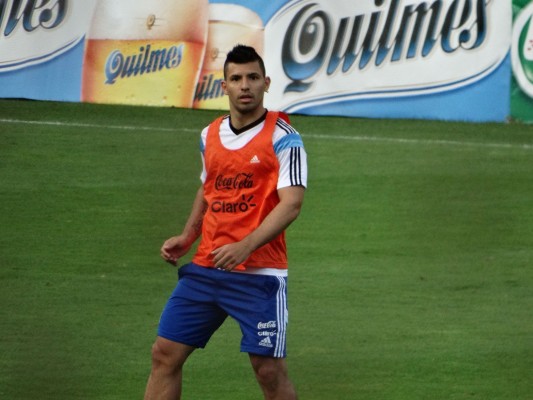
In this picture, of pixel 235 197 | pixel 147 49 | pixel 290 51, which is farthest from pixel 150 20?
pixel 235 197

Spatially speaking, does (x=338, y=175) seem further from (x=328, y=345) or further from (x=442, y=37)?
(x=328, y=345)

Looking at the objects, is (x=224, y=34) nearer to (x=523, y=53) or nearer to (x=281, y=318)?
(x=523, y=53)

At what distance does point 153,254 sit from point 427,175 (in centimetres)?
369

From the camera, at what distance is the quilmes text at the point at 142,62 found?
49.8 ft

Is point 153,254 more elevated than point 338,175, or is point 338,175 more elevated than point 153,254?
point 338,175

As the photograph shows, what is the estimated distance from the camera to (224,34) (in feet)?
49.1

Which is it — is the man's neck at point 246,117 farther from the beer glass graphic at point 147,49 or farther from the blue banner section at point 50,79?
the blue banner section at point 50,79

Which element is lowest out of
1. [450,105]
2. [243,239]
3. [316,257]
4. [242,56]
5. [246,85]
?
[316,257]

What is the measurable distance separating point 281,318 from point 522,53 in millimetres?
10024

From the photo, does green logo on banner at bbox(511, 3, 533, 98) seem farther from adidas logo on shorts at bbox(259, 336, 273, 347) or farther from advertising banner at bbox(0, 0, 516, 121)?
adidas logo on shorts at bbox(259, 336, 273, 347)

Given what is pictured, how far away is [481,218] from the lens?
10.9 meters

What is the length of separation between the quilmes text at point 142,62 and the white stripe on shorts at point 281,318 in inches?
387

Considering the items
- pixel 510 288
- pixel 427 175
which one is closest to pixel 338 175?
pixel 427 175

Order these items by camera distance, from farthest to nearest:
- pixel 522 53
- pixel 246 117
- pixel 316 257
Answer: pixel 522 53, pixel 316 257, pixel 246 117
